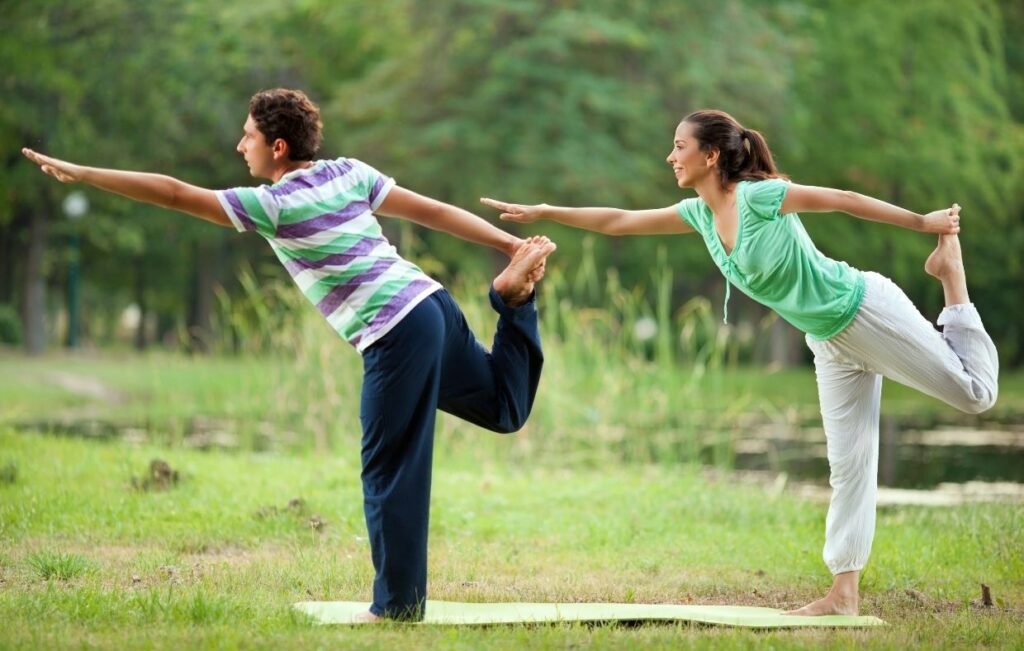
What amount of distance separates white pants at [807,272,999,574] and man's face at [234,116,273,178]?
2.21 metres

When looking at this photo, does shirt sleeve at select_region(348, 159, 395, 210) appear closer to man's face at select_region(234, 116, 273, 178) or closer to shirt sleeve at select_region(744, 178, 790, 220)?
man's face at select_region(234, 116, 273, 178)

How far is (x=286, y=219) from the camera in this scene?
15.5ft

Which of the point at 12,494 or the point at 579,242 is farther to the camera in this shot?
the point at 579,242

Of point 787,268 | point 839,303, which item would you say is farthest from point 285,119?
point 839,303

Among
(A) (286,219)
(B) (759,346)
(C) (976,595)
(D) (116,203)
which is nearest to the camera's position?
(A) (286,219)

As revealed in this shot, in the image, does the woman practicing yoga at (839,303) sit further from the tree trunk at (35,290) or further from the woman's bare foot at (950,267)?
the tree trunk at (35,290)

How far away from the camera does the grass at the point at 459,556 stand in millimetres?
4754

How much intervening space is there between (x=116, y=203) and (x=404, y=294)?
23213 millimetres

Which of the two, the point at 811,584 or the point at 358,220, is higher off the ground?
the point at 358,220

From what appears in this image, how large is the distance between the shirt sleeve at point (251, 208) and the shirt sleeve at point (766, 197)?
69.3 inches

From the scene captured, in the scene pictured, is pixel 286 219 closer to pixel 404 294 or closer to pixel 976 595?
pixel 404 294

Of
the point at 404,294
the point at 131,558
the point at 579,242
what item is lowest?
the point at 131,558

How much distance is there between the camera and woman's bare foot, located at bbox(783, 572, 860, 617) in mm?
5375

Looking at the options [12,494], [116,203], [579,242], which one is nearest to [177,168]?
[116,203]
